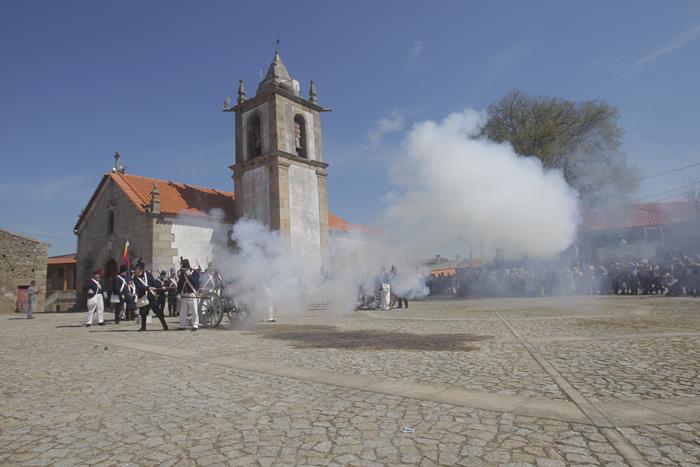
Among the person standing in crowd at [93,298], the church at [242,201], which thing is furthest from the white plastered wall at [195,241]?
the person standing in crowd at [93,298]

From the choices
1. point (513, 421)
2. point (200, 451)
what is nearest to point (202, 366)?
point (200, 451)

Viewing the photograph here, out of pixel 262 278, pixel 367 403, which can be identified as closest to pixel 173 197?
pixel 262 278

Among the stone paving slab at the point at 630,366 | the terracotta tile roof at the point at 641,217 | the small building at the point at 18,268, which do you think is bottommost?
the stone paving slab at the point at 630,366

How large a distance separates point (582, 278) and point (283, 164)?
1787 cm

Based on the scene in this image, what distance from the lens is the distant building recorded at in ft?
101

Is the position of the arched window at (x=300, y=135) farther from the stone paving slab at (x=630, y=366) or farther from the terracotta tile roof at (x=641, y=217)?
the terracotta tile roof at (x=641, y=217)

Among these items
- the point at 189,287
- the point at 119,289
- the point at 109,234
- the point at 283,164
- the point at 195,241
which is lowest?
the point at 189,287

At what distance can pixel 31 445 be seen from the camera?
3221 millimetres

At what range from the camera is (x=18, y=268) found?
85.8ft

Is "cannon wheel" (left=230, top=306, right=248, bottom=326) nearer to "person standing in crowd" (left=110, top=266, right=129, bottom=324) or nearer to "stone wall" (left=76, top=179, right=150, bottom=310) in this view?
"person standing in crowd" (left=110, top=266, right=129, bottom=324)

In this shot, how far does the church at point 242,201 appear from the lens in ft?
71.9

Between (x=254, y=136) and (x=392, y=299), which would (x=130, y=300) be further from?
(x=254, y=136)

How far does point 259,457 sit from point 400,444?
1.02 m

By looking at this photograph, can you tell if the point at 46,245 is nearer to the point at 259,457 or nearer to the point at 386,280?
the point at 386,280
